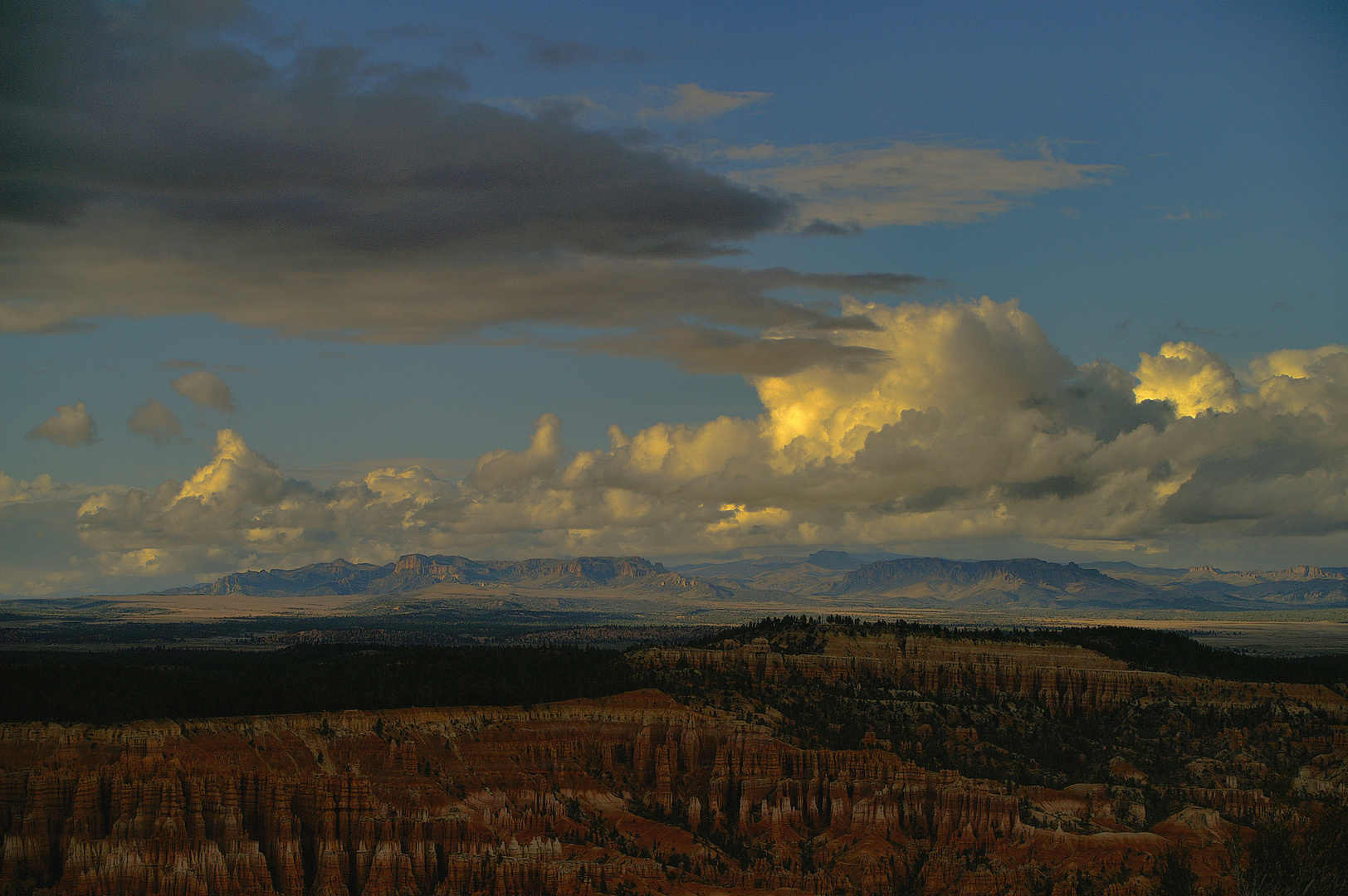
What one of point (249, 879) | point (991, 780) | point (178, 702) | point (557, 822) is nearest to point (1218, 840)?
point (991, 780)

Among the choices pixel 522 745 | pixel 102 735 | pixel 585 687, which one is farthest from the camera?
pixel 585 687

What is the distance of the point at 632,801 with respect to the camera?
16438cm

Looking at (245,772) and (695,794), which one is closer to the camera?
(245,772)

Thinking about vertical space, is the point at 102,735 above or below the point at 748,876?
above

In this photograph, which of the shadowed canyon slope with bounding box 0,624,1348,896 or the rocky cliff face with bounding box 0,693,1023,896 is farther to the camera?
the shadowed canyon slope with bounding box 0,624,1348,896

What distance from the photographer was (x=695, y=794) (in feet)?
550

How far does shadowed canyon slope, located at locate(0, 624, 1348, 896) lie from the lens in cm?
12812

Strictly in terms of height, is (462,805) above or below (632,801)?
above

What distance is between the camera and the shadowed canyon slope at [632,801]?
128 meters

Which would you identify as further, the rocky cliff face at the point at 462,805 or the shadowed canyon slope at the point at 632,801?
the shadowed canyon slope at the point at 632,801

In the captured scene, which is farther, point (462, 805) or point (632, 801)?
point (632, 801)

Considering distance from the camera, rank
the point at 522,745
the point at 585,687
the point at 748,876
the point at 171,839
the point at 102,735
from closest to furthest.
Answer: the point at 171,839 < the point at 102,735 < the point at 748,876 < the point at 522,745 < the point at 585,687

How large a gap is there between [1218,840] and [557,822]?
68.6 m

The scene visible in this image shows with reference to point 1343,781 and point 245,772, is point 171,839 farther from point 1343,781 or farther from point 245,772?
point 1343,781
